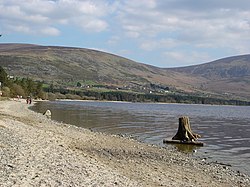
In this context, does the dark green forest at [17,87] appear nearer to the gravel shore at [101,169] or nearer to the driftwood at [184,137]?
the driftwood at [184,137]

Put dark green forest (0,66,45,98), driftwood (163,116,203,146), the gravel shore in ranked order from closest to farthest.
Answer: the gravel shore, driftwood (163,116,203,146), dark green forest (0,66,45,98)

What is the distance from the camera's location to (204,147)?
113 ft

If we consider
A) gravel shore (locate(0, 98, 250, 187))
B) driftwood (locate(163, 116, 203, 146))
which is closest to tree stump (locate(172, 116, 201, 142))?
driftwood (locate(163, 116, 203, 146))

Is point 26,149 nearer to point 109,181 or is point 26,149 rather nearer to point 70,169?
point 70,169

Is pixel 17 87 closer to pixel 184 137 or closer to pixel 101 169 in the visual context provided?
pixel 184 137

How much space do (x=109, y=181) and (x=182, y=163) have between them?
9.85 meters

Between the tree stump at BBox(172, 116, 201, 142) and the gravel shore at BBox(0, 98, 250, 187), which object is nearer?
the gravel shore at BBox(0, 98, 250, 187)

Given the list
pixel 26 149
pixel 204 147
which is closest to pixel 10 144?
pixel 26 149

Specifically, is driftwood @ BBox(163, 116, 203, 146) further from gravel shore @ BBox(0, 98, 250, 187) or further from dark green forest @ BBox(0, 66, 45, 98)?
dark green forest @ BBox(0, 66, 45, 98)

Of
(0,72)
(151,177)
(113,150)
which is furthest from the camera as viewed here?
(0,72)

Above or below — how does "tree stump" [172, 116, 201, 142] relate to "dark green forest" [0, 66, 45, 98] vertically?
below

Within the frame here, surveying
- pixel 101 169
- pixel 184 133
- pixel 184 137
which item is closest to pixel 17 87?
pixel 184 133

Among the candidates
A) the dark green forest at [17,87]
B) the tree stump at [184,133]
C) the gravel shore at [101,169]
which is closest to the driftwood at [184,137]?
the tree stump at [184,133]

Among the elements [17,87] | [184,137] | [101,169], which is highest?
[17,87]
